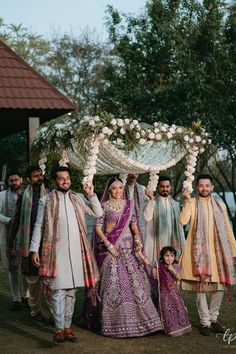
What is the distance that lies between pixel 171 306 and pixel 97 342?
0.98m

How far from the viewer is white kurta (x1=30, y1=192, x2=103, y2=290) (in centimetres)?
670

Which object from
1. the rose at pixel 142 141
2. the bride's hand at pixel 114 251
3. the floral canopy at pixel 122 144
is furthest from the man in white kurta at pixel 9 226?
the rose at pixel 142 141

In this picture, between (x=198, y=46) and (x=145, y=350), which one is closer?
(x=145, y=350)

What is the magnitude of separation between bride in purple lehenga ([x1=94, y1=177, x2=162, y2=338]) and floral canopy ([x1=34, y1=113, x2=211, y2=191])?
1.27 ft

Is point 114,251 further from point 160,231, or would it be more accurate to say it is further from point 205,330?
point 160,231

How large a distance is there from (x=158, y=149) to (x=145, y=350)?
7.72ft

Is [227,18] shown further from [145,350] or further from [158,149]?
[145,350]

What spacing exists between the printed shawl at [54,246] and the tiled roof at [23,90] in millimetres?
2965

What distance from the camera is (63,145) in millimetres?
7543

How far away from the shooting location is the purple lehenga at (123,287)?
7.04 metres

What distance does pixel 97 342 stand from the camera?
685 centimetres

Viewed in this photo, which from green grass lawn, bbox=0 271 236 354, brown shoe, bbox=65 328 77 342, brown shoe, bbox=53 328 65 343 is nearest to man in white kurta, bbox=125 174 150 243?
green grass lawn, bbox=0 271 236 354

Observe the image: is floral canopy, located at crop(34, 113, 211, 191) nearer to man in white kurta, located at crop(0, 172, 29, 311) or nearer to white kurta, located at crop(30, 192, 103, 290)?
white kurta, located at crop(30, 192, 103, 290)

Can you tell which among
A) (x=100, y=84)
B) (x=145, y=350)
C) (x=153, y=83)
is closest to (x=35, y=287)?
(x=145, y=350)
